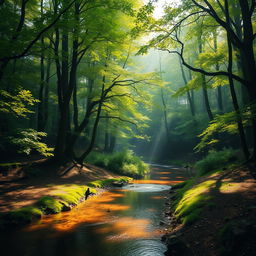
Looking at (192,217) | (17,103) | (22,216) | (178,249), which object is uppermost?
(17,103)

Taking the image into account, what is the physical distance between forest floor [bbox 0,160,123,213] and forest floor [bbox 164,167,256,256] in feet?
18.3

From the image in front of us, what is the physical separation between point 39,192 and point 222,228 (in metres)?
7.73

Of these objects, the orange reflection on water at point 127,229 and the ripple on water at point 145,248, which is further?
the orange reflection on water at point 127,229

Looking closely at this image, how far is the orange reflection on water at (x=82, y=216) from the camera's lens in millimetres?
6509

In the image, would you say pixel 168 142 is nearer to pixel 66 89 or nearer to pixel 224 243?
pixel 66 89

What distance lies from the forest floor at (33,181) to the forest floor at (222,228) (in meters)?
5.58

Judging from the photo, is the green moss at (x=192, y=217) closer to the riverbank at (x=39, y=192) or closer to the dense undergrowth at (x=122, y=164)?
the riverbank at (x=39, y=192)

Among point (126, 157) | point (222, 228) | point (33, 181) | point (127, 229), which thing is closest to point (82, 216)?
point (127, 229)

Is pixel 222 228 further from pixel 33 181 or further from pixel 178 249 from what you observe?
pixel 33 181

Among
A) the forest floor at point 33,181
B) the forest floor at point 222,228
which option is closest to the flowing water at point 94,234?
the forest floor at point 222,228

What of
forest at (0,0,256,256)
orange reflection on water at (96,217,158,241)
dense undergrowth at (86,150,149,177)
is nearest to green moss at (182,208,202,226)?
forest at (0,0,256,256)

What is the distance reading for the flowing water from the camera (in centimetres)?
494

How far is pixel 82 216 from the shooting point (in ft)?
24.8

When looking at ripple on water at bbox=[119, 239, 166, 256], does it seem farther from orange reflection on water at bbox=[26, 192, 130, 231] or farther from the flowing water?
orange reflection on water at bbox=[26, 192, 130, 231]
